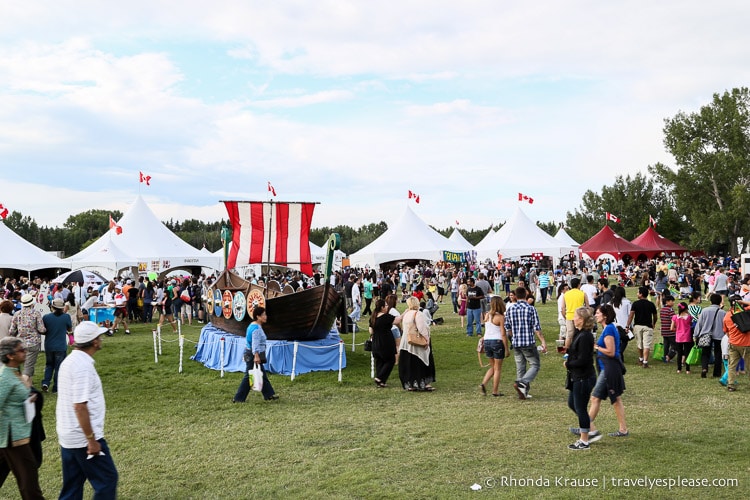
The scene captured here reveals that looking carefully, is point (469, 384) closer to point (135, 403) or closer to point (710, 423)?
point (710, 423)

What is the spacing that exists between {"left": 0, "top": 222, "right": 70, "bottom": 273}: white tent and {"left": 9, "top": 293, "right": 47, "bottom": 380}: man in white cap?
24.1m

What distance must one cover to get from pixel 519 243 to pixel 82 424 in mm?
35409

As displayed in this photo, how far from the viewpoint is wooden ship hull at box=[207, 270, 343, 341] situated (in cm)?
1173

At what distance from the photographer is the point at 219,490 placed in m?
5.35

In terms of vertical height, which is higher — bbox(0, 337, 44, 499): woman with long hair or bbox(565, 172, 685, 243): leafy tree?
bbox(565, 172, 685, 243): leafy tree

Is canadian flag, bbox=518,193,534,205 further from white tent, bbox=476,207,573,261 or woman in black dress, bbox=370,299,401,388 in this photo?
woman in black dress, bbox=370,299,401,388

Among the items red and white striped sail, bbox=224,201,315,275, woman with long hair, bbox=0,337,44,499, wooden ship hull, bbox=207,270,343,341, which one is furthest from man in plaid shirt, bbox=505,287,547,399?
red and white striped sail, bbox=224,201,315,275

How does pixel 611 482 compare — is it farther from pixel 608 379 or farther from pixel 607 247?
pixel 607 247

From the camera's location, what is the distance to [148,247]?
3316 centimetres

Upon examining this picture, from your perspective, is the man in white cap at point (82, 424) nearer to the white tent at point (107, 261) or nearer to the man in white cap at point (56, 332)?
the man in white cap at point (56, 332)

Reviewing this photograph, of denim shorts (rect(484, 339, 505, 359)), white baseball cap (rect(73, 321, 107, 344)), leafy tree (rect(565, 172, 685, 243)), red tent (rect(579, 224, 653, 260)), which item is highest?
leafy tree (rect(565, 172, 685, 243))

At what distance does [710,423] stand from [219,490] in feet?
17.7

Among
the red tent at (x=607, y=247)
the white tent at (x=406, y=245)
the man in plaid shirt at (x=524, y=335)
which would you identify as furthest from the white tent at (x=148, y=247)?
the man in plaid shirt at (x=524, y=335)

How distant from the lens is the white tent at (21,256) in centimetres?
3064
